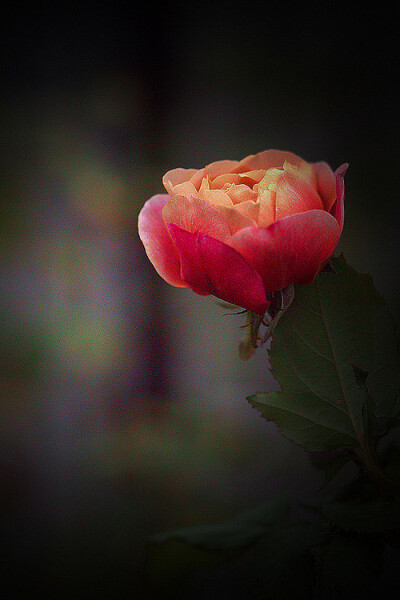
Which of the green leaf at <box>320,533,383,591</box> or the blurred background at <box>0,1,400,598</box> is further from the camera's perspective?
the blurred background at <box>0,1,400,598</box>

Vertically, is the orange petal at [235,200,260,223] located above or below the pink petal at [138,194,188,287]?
above

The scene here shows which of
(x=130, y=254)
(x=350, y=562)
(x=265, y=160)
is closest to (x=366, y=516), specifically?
(x=350, y=562)

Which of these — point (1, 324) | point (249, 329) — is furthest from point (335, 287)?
point (1, 324)

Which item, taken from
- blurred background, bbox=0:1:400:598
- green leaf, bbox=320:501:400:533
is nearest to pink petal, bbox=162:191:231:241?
green leaf, bbox=320:501:400:533

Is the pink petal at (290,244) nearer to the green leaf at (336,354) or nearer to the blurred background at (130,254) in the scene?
the green leaf at (336,354)

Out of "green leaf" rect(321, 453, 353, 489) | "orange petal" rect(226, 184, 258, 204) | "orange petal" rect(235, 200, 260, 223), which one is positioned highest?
"orange petal" rect(226, 184, 258, 204)

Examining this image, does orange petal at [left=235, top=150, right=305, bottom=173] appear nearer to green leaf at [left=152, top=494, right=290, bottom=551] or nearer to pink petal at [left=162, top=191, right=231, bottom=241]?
pink petal at [left=162, top=191, right=231, bottom=241]

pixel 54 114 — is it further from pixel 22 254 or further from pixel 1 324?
pixel 1 324

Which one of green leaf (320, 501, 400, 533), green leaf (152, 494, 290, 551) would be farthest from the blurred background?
green leaf (320, 501, 400, 533)
